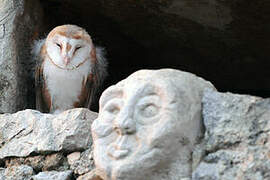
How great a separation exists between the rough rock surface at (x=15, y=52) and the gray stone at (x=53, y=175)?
510 mm

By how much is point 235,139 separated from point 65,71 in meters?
1.24

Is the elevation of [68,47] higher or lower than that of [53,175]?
higher

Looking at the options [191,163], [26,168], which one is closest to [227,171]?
[191,163]

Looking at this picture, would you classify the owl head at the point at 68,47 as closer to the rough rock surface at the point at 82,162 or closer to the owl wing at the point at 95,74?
the owl wing at the point at 95,74

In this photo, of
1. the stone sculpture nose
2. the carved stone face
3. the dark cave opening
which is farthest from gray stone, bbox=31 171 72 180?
the dark cave opening

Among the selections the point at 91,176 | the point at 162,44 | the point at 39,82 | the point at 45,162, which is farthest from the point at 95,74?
the point at 91,176

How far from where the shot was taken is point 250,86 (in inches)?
171

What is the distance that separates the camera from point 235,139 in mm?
2562

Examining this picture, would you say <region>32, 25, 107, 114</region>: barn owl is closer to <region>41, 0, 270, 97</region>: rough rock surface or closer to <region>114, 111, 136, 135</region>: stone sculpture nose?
<region>41, 0, 270, 97</region>: rough rock surface

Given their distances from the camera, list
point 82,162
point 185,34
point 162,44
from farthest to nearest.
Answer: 1. point 162,44
2. point 185,34
3. point 82,162

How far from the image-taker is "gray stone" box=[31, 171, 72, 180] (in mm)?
2982

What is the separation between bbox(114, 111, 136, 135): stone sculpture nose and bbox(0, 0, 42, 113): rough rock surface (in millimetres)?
960

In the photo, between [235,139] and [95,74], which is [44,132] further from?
[235,139]

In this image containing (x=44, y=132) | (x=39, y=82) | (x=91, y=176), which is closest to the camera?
(x=91, y=176)
